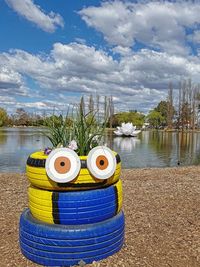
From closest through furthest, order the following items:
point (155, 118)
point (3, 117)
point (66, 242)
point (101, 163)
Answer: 1. point (66, 242)
2. point (101, 163)
3. point (3, 117)
4. point (155, 118)

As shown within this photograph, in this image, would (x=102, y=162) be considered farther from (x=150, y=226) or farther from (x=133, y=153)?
(x=133, y=153)

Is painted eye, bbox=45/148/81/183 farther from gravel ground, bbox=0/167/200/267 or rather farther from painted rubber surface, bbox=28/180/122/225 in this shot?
gravel ground, bbox=0/167/200/267

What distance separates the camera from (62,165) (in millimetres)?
3180

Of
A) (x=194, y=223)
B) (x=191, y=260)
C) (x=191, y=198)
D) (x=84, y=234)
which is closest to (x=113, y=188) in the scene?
(x=84, y=234)

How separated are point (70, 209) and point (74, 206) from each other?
0.06 m

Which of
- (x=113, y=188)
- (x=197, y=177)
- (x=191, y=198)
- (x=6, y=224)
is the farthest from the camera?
(x=197, y=177)

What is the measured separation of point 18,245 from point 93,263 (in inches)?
41.0

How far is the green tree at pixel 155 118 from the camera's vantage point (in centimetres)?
9174

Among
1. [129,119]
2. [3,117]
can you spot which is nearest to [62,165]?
[3,117]

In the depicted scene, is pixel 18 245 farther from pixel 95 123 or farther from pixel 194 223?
Result: pixel 194 223

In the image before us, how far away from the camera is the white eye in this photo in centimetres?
321

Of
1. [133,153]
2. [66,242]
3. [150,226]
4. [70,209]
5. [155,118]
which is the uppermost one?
[155,118]

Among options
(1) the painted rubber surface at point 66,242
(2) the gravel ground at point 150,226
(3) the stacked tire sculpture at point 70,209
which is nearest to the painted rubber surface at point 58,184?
(3) the stacked tire sculpture at point 70,209

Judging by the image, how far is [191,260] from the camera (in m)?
3.44
